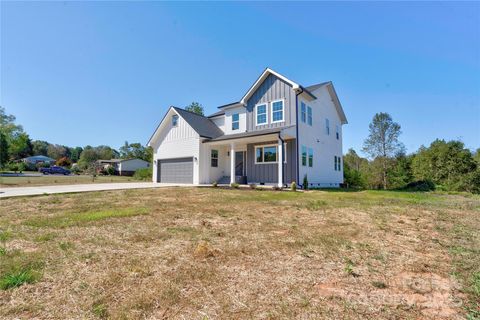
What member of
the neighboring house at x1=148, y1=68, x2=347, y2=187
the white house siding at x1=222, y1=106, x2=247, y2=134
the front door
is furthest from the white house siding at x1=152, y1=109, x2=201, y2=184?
the front door

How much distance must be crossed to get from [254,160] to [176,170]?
7427 millimetres

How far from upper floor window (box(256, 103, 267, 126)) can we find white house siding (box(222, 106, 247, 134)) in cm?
123

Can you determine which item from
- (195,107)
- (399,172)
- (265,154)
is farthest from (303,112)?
(195,107)

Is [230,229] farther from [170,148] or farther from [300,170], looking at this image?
[170,148]

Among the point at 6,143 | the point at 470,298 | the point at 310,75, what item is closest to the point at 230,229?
the point at 470,298

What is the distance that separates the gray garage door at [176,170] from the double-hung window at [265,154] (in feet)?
18.6

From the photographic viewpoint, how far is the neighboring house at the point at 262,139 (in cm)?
1445

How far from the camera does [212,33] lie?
1403cm

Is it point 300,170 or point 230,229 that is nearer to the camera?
point 230,229

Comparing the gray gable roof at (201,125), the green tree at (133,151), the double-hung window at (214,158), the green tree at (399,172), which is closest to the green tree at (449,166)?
the green tree at (399,172)

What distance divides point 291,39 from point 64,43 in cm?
1389

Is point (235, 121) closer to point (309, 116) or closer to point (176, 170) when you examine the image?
point (309, 116)

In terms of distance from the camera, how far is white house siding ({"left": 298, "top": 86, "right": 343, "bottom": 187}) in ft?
49.9

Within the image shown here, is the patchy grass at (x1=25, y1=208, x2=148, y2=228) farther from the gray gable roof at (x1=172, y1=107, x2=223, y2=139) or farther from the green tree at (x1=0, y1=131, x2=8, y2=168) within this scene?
the green tree at (x1=0, y1=131, x2=8, y2=168)
